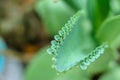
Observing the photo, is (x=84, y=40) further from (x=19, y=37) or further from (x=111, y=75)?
(x=19, y=37)

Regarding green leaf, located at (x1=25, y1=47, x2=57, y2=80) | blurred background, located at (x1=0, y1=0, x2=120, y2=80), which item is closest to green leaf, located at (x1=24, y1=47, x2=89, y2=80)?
green leaf, located at (x1=25, y1=47, x2=57, y2=80)

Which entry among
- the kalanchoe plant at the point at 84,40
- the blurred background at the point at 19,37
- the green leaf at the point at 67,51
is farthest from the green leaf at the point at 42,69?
the green leaf at the point at 67,51

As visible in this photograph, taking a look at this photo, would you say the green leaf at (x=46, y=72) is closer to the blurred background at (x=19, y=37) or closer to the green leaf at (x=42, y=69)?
the green leaf at (x=42, y=69)

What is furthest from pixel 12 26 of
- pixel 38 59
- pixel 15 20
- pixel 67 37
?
pixel 67 37

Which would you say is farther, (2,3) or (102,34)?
(2,3)

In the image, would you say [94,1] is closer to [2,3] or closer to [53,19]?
[53,19]

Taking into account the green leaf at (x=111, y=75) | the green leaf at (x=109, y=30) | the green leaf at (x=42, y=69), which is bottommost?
the green leaf at (x=109, y=30)
